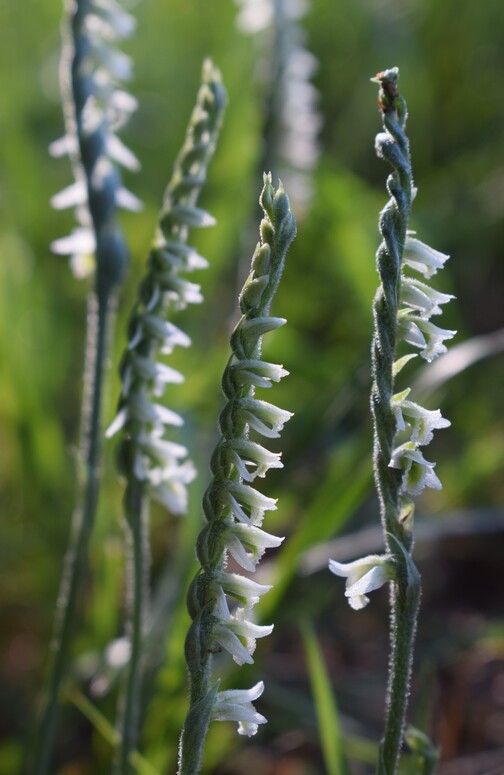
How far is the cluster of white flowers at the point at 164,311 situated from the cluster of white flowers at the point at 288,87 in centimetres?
178

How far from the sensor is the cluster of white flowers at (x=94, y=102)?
59.9 inches

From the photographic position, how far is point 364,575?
991mm

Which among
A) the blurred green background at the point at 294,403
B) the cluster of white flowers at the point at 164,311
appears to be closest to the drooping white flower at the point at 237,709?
the cluster of white flowers at the point at 164,311

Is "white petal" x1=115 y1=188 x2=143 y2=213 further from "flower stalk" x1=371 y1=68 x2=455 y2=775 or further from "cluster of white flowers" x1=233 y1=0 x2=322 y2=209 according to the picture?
"cluster of white flowers" x1=233 y1=0 x2=322 y2=209

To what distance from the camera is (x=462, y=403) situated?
3164 millimetres

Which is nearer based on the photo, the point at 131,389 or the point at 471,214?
the point at 131,389

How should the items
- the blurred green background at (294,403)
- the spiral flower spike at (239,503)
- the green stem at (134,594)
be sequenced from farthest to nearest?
1. the blurred green background at (294,403)
2. the green stem at (134,594)
3. the spiral flower spike at (239,503)

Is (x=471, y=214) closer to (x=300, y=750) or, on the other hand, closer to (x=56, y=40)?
(x=300, y=750)

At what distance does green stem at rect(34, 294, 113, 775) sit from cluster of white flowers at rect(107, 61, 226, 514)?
0.15 m

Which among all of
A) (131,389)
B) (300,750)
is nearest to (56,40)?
(300,750)

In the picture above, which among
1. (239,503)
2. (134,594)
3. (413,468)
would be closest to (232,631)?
(239,503)

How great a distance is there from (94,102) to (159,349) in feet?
1.62

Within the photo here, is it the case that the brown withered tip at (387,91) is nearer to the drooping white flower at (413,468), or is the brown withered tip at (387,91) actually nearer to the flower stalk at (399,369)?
the flower stalk at (399,369)

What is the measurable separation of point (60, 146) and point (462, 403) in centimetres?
182
